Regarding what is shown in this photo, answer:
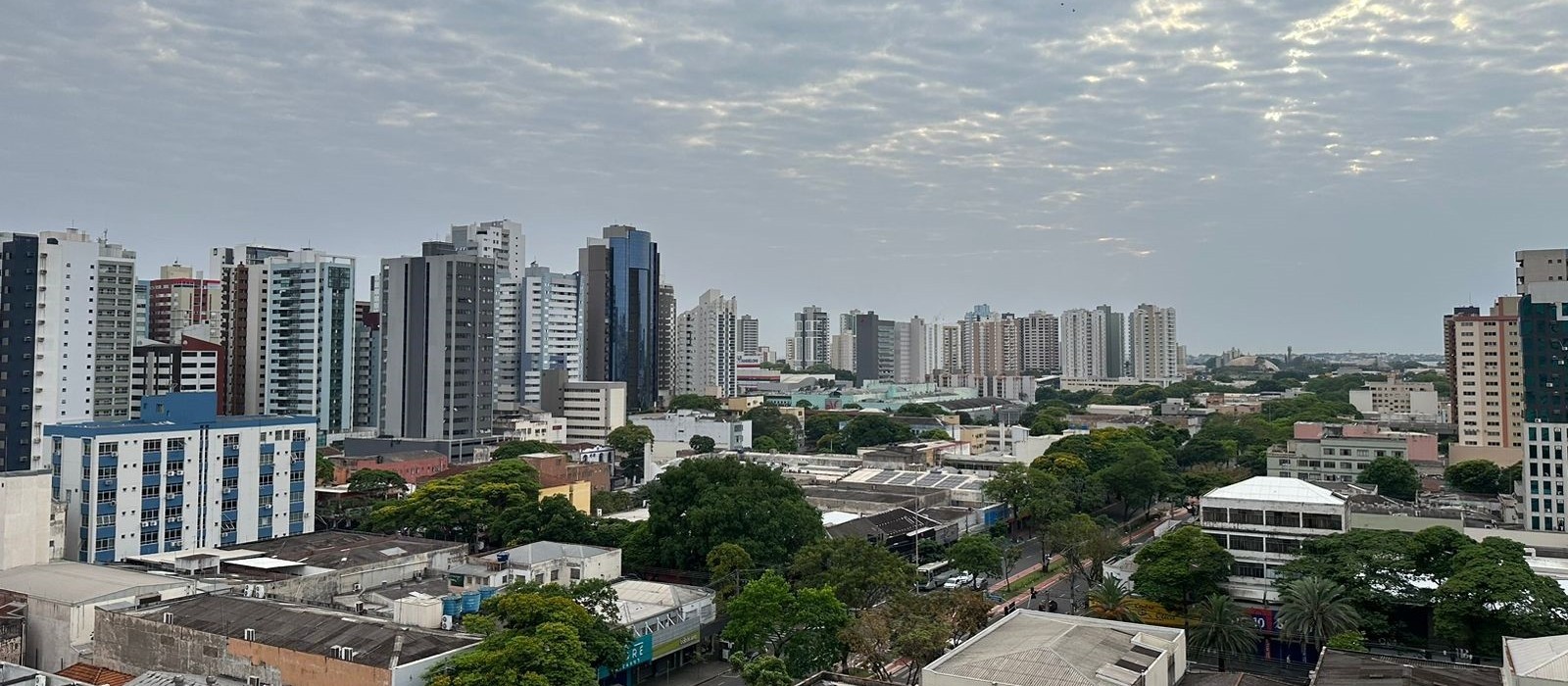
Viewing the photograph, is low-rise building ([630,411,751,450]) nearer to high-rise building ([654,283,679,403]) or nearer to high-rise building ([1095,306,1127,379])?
high-rise building ([654,283,679,403])

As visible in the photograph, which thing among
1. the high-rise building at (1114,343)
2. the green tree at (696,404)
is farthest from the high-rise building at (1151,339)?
the green tree at (696,404)

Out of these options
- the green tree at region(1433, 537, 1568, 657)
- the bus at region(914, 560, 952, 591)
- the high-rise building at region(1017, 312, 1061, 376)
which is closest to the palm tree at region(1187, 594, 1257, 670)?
the green tree at region(1433, 537, 1568, 657)

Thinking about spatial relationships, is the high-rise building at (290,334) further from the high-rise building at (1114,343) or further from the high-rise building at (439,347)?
the high-rise building at (1114,343)

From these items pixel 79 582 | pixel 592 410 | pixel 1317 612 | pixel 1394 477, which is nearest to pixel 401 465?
pixel 592 410

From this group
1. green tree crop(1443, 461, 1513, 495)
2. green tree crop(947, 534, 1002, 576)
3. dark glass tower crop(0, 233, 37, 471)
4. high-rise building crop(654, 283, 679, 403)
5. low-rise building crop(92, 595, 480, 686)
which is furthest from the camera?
high-rise building crop(654, 283, 679, 403)

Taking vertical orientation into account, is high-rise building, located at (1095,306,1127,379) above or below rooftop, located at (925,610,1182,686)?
above

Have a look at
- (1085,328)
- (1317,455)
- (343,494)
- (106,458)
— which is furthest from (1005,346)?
(106,458)

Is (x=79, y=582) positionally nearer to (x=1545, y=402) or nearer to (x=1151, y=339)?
(x=1545, y=402)
